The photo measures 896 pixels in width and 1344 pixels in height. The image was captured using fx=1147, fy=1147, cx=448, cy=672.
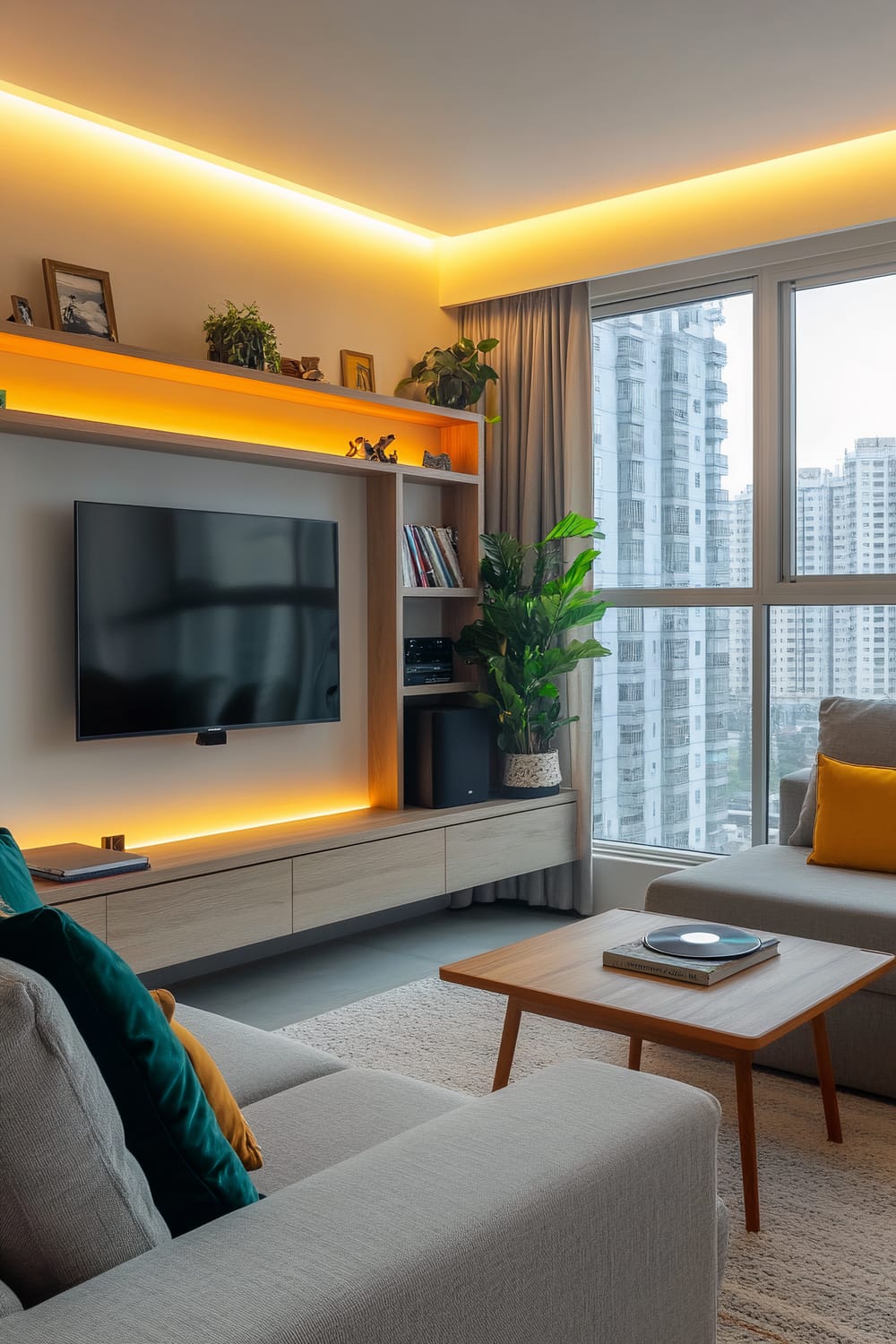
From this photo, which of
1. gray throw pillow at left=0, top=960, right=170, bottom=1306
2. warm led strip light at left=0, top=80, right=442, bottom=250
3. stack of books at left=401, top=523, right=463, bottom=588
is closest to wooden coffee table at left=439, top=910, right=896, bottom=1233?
gray throw pillow at left=0, top=960, right=170, bottom=1306

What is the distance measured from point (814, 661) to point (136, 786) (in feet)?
8.23

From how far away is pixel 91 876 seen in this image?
10.4ft

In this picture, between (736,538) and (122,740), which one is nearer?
(122,740)

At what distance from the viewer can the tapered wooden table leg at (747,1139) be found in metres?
2.21

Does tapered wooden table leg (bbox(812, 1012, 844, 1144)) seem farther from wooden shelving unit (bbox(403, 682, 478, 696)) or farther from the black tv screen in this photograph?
wooden shelving unit (bbox(403, 682, 478, 696))

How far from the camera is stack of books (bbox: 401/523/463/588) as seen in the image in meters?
4.62

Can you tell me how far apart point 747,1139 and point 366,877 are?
6.44 feet

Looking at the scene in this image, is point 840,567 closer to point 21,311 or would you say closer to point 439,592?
point 439,592

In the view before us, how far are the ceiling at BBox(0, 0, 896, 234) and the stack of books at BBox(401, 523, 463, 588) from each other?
4.32ft

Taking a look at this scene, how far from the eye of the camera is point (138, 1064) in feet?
3.74

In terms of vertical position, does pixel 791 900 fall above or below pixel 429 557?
below

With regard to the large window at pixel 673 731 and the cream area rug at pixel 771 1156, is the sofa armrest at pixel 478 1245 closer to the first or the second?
the cream area rug at pixel 771 1156

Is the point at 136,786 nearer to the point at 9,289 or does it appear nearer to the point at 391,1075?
the point at 9,289

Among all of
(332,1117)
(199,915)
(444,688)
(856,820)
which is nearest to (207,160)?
(444,688)
